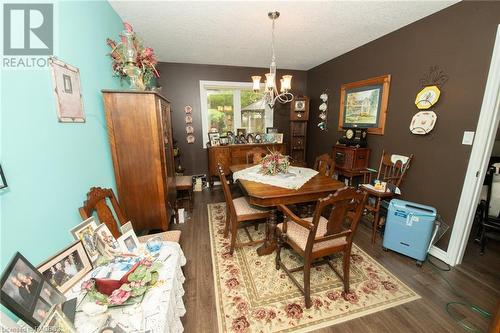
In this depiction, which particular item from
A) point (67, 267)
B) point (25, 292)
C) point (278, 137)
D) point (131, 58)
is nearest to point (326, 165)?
point (278, 137)

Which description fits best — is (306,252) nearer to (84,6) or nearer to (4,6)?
(4,6)

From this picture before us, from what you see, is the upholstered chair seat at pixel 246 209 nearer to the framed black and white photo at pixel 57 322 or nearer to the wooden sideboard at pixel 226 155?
the framed black and white photo at pixel 57 322

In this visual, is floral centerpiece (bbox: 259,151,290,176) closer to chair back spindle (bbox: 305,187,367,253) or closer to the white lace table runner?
the white lace table runner

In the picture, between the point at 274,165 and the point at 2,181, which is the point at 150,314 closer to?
the point at 2,181

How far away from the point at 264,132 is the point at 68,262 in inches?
160

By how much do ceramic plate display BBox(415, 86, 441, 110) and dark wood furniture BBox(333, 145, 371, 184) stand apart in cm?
89

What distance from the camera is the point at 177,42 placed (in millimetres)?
2883

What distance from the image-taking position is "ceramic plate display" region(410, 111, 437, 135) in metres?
2.22

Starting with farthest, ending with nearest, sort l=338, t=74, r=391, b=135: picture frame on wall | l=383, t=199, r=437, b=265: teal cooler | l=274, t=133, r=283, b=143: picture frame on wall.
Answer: l=274, t=133, r=283, b=143: picture frame on wall → l=338, t=74, r=391, b=135: picture frame on wall → l=383, t=199, r=437, b=265: teal cooler

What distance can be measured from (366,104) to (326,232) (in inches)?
97.7

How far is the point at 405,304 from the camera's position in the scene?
1607mm

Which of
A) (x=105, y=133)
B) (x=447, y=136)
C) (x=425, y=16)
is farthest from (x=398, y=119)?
(x=105, y=133)

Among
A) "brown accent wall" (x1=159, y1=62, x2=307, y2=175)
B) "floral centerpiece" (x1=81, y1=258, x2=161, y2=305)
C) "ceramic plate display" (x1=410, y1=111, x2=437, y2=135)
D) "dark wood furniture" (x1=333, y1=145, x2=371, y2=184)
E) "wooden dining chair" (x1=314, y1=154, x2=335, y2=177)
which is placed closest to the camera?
"floral centerpiece" (x1=81, y1=258, x2=161, y2=305)
